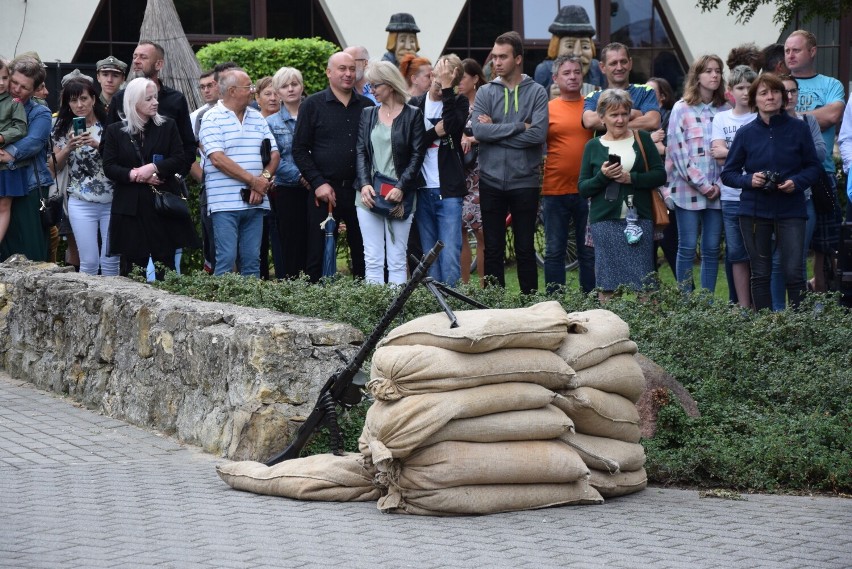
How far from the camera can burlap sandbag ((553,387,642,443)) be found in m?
6.47

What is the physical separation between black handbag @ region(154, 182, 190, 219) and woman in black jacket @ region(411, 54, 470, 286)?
6.37 ft

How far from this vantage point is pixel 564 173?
1125cm

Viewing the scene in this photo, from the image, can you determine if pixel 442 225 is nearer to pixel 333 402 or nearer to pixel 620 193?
pixel 620 193

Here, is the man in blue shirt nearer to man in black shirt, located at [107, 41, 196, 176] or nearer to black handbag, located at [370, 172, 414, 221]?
black handbag, located at [370, 172, 414, 221]

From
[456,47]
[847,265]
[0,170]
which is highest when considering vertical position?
[456,47]

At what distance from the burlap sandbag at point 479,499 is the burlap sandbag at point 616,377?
20.8 inches

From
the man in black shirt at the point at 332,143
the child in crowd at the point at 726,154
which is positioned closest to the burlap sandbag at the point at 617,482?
the child in crowd at the point at 726,154

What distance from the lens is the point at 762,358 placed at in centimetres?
863

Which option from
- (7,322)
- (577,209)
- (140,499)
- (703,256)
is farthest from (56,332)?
(703,256)

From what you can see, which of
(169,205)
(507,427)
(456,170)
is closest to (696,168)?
(456,170)

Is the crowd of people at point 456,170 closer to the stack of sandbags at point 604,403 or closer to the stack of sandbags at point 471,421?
the stack of sandbags at point 604,403

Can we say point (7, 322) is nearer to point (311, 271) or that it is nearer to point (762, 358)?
point (311, 271)

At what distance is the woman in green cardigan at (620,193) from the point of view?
34.0ft

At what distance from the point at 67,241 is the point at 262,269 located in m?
2.16
